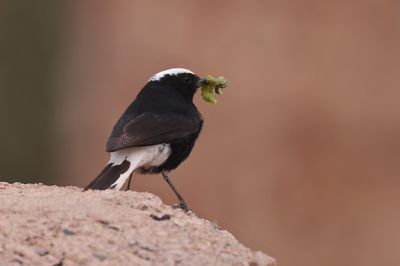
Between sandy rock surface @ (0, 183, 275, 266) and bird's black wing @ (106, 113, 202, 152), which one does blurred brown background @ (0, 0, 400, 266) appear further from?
sandy rock surface @ (0, 183, 275, 266)

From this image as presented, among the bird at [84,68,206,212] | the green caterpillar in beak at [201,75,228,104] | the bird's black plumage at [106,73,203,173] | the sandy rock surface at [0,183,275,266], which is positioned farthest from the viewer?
the green caterpillar in beak at [201,75,228,104]

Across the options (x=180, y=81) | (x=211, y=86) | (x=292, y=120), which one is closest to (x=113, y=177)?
(x=180, y=81)

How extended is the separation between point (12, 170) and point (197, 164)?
337cm

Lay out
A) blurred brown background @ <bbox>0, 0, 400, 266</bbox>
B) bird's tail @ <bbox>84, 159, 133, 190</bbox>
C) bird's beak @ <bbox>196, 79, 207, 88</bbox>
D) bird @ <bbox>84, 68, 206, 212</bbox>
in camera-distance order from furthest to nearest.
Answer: blurred brown background @ <bbox>0, 0, 400, 266</bbox> → bird's beak @ <bbox>196, 79, 207, 88</bbox> → bird @ <bbox>84, 68, 206, 212</bbox> → bird's tail @ <bbox>84, 159, 133, 190</bbox>

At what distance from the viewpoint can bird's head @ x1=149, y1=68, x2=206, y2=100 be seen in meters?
9.03

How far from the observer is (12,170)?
17.6m

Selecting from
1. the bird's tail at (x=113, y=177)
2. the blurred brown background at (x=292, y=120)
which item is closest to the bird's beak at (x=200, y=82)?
the bird's tail at (x=113, y=177)

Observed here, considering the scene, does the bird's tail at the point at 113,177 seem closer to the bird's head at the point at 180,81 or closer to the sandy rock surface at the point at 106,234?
the sandy rock surface at the point at 106,234

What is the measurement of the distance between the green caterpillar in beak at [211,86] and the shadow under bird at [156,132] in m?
0.07

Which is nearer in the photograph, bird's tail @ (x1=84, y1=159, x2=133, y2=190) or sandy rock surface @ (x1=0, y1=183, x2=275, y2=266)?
sandy rock surface @ (x1=0, y1=183, x2=275, y2=266)

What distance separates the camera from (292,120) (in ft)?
48.7

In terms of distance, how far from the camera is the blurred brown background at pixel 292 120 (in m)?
14.4

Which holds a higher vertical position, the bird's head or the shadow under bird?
the bird's head

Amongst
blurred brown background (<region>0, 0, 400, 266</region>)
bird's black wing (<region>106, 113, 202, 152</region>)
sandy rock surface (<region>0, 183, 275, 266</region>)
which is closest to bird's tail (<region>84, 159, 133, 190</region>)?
bird's black wing (<region>106, 113, 202, 152</region>)
